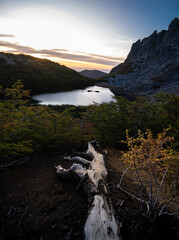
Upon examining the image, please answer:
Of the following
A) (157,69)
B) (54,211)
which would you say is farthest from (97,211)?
(157,69)

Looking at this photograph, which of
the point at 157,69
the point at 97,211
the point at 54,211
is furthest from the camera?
the point at 157,69

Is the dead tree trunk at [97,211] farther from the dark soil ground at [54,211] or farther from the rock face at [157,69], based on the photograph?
the rock face at [157,69]

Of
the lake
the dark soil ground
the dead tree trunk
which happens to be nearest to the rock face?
the lake

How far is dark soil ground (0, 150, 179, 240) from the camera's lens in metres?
2.62

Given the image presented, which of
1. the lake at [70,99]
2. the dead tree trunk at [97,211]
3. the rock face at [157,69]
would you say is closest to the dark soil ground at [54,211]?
the dead tree trunk at [97,211]

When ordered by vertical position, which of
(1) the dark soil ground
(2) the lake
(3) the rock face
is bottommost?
(2) the lake

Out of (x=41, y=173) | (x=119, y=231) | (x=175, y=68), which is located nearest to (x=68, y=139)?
(x=41, y=173)

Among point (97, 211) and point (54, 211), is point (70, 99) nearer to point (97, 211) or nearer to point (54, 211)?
point (54, 211)

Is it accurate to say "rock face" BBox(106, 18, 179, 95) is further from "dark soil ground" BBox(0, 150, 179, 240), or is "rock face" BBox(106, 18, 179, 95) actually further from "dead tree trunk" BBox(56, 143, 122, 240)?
"dark soil ground" BBox(0, 150, 179, 240)

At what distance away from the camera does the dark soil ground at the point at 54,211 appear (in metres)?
2.62

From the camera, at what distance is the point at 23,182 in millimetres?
4266

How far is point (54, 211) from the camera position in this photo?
10.5 feet

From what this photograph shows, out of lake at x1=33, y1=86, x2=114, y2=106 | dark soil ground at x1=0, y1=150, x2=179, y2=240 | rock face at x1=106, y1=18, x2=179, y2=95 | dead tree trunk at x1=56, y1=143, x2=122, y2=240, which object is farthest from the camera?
rock face at x1=106, y1=18, x2=179, y2=95

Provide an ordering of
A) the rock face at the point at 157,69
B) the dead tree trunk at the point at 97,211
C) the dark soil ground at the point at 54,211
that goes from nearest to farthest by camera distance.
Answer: the dead tree trunk at the point at 97,211, the dark soil ground at the point at 54,211, the rock face at the point at 157,69
